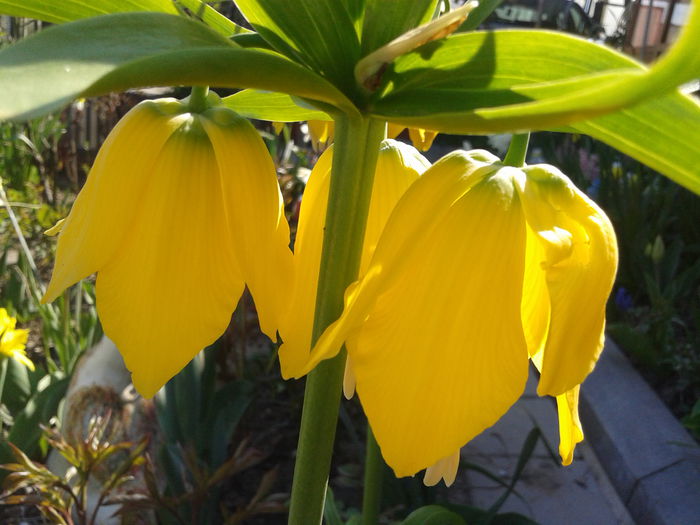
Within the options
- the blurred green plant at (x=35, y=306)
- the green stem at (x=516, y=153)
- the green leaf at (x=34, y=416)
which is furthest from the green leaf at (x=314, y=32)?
the green leaf at (x=34, y=416)

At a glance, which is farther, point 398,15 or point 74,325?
point 74,325

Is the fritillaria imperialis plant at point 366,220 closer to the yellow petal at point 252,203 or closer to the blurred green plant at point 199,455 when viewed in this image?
the yellow petal at point 252,203

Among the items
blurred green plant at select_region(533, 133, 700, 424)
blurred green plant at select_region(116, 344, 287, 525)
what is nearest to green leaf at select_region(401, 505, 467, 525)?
blurred green plant at select_region(116, 344, 287, 525)

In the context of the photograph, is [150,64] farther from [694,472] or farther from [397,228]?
[694,472]

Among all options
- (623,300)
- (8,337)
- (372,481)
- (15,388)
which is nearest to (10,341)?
(8,337)

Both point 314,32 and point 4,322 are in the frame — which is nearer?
point 314,32

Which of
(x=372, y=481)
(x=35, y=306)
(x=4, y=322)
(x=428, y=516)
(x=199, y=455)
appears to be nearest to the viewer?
(x=428, y=516)

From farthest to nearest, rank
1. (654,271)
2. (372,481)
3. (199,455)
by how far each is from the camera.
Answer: (654,271), (199,455), (372,481)

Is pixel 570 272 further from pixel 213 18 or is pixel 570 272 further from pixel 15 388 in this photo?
pixel 15 388

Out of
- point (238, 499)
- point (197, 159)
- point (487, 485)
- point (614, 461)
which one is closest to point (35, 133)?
point (238, 499)
